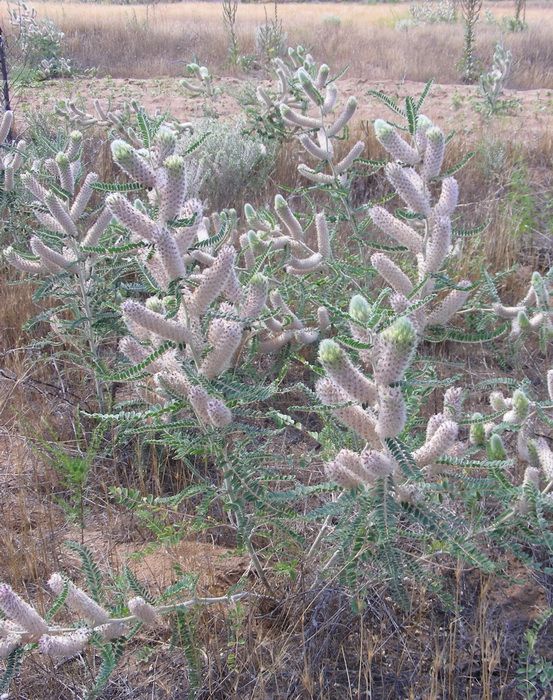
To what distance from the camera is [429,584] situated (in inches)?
81.6

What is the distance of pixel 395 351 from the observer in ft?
4.54

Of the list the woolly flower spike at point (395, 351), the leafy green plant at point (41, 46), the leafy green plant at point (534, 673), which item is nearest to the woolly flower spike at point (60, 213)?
the woolly flower spike at point (395, 351)

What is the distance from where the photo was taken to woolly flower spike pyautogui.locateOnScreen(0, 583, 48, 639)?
1.54m

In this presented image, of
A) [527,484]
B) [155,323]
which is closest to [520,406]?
[527,484]

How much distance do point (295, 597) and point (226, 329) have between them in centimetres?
113

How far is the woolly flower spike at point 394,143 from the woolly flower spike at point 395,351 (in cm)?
105

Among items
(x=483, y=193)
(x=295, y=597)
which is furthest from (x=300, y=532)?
(x=483, y=193)

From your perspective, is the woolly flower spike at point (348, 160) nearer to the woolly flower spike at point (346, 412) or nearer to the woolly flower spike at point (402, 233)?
the woolly flower spike at point (402, 233)

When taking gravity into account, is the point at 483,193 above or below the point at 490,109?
below

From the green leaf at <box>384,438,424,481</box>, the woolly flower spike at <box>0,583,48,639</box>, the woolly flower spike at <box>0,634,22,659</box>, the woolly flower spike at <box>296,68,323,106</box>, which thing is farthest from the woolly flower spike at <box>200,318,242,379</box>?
the woolly flower spike at <box>296,68,323,106</box>

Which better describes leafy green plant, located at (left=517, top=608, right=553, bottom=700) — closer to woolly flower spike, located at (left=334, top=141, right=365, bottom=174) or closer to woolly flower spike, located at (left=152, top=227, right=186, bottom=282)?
woolly flower spike, located at (left=152, top=227, right=186, bottom=282)

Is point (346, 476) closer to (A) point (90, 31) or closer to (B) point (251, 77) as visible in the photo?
(B) point (251, 77)

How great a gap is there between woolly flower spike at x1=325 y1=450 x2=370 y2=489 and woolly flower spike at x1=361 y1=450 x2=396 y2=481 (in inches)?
2.5

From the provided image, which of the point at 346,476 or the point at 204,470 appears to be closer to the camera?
the point at 346,476
